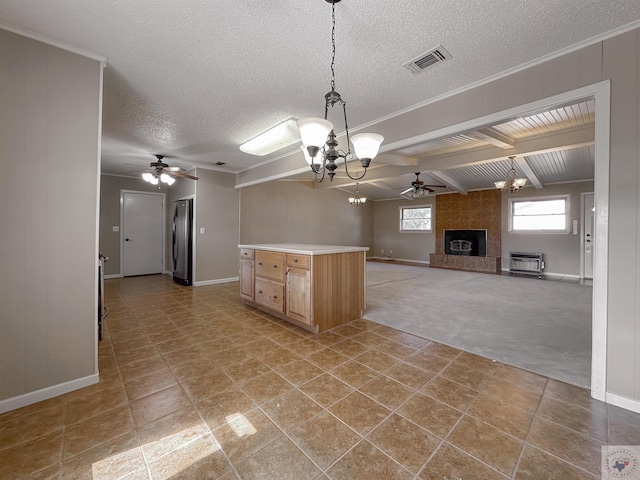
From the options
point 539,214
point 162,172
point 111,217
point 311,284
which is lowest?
point 311,284

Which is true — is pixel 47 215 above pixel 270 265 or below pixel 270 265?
above

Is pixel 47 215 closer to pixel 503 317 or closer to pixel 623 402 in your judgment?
pixel 623 402

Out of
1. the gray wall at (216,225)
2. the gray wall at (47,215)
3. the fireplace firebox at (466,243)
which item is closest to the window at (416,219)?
the fireplace firebox at (466,243)

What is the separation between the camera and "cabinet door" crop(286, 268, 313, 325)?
9.74ft

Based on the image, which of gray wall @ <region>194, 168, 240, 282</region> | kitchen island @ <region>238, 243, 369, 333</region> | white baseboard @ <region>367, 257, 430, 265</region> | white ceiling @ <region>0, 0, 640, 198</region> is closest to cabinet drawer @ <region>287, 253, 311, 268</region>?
kitchen island @ <region>238, 243, 369, 333</region>

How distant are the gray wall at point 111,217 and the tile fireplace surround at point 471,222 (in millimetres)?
9224

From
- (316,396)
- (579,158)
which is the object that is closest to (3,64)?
(316,396)

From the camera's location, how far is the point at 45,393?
1.84 meters

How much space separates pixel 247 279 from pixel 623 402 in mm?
3873

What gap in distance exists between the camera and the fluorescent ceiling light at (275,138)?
3.27m

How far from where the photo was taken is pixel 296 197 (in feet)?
26.5

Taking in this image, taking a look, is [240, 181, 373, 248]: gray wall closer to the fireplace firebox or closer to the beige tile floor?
the fireplace firebox

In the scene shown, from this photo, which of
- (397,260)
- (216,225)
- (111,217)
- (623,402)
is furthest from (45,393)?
(397,260)

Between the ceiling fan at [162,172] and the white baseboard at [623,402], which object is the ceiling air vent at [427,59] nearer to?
the white baseboard at [623,402]
